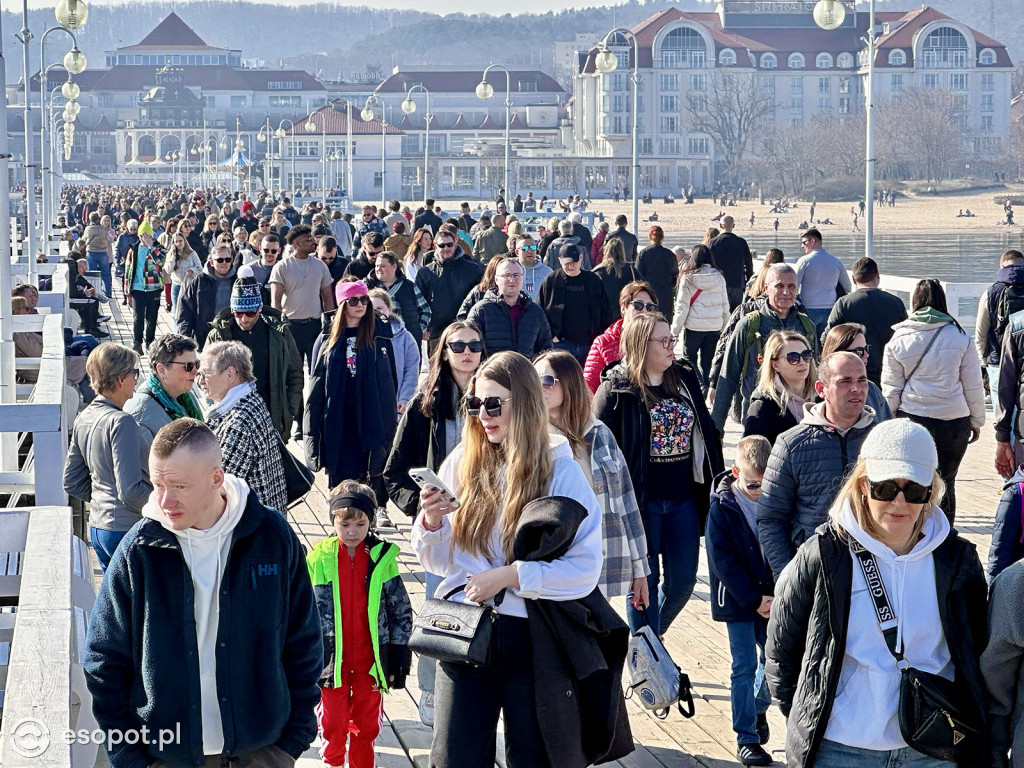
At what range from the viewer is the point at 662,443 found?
239 inches

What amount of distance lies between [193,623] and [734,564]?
235cm

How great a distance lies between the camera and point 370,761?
5184 mm

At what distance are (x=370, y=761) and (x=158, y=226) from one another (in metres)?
20.3

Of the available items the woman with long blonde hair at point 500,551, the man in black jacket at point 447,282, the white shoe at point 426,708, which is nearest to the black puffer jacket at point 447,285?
the man in black jacket at point 447,282

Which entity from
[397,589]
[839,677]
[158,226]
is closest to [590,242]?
[158,226]

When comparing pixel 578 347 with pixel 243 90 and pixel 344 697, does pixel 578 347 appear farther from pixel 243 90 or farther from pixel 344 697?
pixel 243 90

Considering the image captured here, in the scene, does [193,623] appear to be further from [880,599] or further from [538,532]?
[880,599]

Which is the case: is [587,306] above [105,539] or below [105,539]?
above

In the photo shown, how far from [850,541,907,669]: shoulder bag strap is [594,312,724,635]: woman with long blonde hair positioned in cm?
224

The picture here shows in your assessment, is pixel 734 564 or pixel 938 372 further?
Result: pixel 938 372

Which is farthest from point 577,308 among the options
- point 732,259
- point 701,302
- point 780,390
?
point 780,390

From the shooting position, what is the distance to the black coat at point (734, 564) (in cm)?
545

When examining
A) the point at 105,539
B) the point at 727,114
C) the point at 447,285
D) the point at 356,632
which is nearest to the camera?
the point at 356,632

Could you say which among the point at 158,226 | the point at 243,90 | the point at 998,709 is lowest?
the point at 998,709
